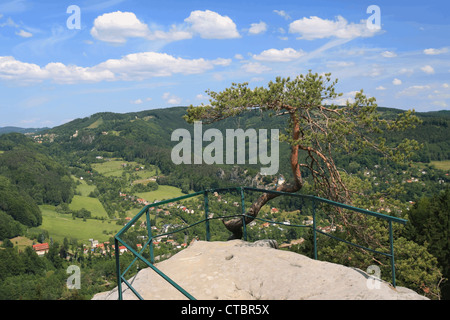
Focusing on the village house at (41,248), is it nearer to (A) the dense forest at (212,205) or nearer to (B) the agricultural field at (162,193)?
(A) the dense forest at (212,205)

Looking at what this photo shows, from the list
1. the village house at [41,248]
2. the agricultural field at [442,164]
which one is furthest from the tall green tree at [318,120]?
the agricultural field at [442,164]

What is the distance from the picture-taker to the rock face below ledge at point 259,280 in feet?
14.5

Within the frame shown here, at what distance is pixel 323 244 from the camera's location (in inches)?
688

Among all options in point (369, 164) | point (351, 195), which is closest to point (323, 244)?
point (351, 195)

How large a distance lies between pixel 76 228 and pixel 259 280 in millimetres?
108689

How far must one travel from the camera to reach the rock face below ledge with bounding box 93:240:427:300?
4.43 meters

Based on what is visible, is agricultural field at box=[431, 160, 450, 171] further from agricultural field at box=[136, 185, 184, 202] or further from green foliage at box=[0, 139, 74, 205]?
green foliage at box=[0, 139, 74, 205]

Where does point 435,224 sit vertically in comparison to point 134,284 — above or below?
below

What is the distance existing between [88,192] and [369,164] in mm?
110741

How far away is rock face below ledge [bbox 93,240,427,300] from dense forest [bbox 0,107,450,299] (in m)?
4.00

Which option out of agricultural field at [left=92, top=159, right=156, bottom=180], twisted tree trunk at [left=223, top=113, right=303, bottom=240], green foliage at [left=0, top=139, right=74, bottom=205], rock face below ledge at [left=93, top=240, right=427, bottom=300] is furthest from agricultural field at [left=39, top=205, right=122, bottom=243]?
rock face below ledge at [left=93, top=240, right=427, bottom=300]

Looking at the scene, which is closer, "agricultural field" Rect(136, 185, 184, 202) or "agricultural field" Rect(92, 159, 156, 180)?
"agricultural field" Rect(136, 185, 184, 202)

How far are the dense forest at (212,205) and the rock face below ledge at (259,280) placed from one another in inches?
158
